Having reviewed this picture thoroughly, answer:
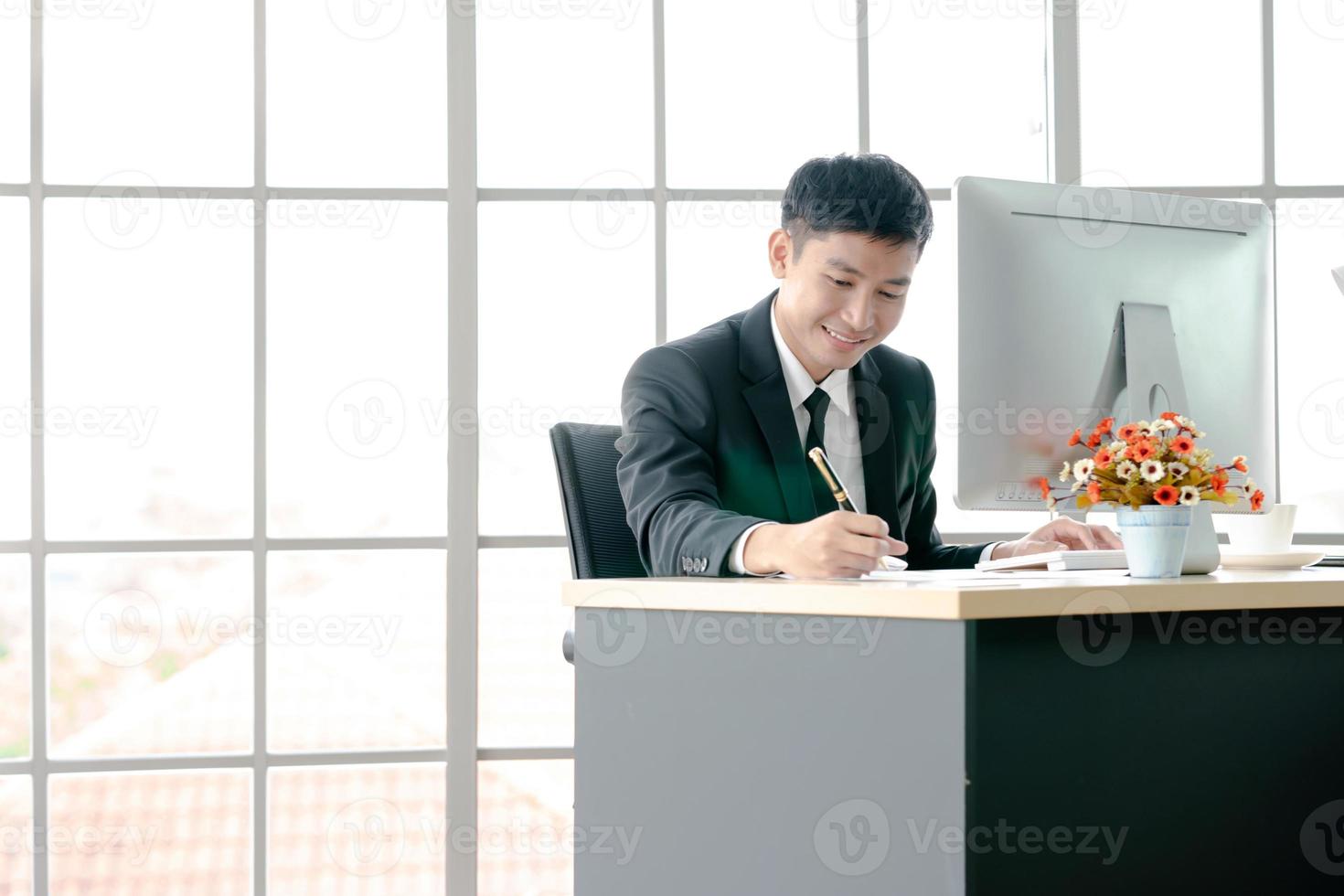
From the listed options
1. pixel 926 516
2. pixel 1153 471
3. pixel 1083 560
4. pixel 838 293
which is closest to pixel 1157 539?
pixel 1153 471

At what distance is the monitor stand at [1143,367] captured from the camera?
152 cm

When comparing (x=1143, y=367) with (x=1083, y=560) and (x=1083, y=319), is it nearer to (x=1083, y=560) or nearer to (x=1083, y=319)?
(x=1083, y=319)

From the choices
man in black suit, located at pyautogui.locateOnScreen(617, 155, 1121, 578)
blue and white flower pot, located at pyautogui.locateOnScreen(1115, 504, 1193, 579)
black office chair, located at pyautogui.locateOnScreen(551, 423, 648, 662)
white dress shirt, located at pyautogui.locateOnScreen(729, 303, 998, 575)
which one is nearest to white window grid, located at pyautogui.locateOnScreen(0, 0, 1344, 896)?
black office chair, located at pyautogui.locateOnScreen(551, 423, 648, 662)

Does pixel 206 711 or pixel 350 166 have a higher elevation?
pixel 350 166

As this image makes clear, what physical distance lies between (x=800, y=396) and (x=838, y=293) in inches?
8.5

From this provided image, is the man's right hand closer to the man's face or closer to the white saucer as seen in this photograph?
the man's face

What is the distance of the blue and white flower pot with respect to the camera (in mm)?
1271

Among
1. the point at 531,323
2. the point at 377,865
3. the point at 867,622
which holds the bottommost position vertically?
the point at 377,865

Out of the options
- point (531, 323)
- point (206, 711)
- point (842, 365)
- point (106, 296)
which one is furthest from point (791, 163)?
point (206, 711)

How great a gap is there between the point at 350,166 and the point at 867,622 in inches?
83.6

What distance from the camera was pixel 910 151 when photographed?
2867 millimetres

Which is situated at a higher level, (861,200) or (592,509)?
(861,200)

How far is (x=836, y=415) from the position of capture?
6.27 feet

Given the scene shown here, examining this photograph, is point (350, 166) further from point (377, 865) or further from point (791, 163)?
point (377, 865)
